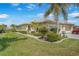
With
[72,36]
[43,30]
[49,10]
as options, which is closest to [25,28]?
[43,30]

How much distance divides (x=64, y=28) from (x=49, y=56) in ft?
0.90

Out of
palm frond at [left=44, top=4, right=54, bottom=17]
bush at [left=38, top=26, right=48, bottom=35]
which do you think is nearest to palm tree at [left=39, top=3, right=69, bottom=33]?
palm frond at [left=44, top=4, right=54, bottom=17]

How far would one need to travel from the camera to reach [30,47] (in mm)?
1739

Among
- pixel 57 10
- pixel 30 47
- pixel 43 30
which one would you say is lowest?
pixel 30 47

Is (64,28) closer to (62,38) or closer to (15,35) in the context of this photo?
(62,38)

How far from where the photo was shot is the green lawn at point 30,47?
1723 mm

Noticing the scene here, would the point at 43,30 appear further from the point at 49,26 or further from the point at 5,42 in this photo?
the point at 5,42

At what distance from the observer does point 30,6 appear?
174 centimetres

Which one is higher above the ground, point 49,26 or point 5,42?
point 49,26

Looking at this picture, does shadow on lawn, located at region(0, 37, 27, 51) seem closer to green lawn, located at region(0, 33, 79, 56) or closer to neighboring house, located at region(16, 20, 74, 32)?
green lawn, located at region(0, 33, 79, 56)

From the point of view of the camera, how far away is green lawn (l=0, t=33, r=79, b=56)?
5.65 ft

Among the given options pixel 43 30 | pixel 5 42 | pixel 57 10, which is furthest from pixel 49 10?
pixel 5 42

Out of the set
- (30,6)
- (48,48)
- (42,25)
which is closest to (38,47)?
(48,48)

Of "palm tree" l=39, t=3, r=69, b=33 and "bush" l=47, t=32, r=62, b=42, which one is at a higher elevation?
"palm tree" l=39, t=3, r=69, b=33
